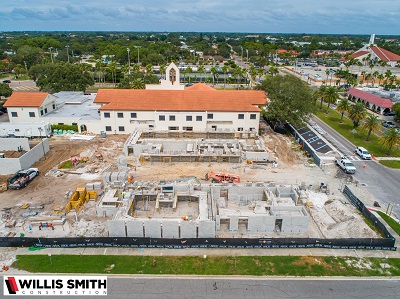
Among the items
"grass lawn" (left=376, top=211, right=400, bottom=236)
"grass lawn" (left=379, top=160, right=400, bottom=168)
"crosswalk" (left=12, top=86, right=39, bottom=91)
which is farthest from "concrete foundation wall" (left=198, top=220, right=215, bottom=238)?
"crosswalk" (left=12, top=86, right=39, bottom=91)

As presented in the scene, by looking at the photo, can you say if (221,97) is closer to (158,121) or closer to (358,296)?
(158,121)

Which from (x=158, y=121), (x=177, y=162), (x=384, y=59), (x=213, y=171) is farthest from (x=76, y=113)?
(x=384, y=59)

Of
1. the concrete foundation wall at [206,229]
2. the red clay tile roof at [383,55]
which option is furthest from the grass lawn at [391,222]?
the red clay tile roof at [383,55]

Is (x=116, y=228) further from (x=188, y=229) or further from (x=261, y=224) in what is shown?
(x=261, y=224)

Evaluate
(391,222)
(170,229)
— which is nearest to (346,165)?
(391,222)

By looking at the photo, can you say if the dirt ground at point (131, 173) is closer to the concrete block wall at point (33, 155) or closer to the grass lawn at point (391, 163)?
the concrete block wall at point (33, 155)

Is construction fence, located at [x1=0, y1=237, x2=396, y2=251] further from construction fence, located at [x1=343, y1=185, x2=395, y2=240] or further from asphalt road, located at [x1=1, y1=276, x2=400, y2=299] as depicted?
asphalt road, located at [x1=1, y1=276, x2=400, y2=299]

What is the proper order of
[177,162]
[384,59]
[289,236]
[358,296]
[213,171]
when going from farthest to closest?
[384,59]
[177,162]
[213,171]
[289,236]
[358,296]
